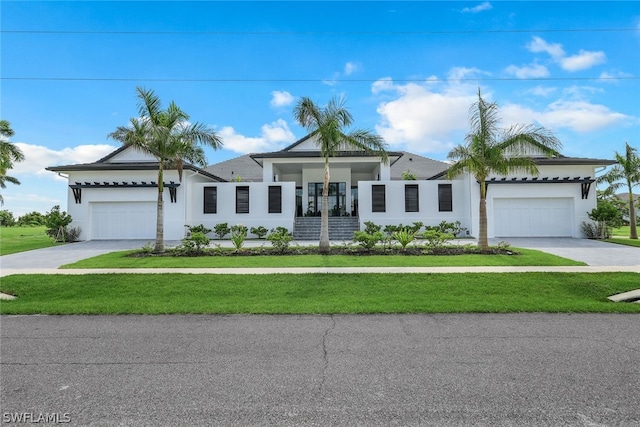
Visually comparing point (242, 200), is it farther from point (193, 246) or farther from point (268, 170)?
point (193, 246)

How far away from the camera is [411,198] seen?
2067 cm

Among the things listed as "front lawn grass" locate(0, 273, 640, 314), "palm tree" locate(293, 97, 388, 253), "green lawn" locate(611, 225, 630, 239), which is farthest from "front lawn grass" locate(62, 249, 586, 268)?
"green lawn" locate(611, 225, 630, 239)

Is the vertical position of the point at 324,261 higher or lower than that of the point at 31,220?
lower

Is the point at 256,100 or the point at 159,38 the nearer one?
the point at 159,38

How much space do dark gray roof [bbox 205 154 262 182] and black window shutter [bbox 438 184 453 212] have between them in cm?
1669

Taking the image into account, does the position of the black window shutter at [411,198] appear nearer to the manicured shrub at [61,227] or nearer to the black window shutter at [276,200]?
the black window shutter at [276,200]

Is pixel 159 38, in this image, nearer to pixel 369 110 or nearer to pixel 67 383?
pixel 369 110

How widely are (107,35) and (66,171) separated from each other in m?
9.78

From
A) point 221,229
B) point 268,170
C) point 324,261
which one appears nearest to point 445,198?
point 268,170

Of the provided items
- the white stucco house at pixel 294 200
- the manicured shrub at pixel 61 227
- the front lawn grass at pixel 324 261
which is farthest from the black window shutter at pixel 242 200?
the manicured shrub at pixel 61 227

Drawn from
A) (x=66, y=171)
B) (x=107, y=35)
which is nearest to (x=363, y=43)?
(x=107, y=35)

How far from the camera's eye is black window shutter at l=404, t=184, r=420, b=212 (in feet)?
67.7

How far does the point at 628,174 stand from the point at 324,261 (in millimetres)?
19296

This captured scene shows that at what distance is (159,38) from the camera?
14.3 meters
